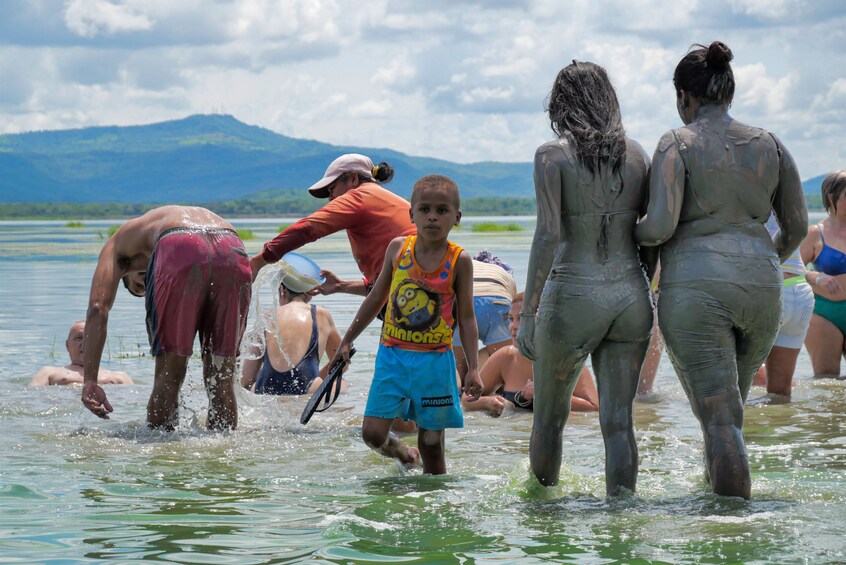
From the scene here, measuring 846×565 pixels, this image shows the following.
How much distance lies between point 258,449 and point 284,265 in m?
2.36

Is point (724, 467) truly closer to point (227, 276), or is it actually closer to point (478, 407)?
point (227, 276)

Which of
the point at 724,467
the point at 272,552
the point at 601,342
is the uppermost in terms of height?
the point at 601,342

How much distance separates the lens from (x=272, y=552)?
4559 mm

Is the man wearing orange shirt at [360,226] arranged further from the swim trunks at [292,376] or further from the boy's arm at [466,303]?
the swim trunks at [292,376]

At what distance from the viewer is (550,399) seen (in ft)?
16.9

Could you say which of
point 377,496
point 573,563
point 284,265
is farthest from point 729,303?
point 284,265

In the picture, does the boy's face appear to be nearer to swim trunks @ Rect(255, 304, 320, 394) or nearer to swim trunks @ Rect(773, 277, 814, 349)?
swim trunks @ Rect(255, 304, 320, 394)

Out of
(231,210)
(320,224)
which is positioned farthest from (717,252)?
(231,210)

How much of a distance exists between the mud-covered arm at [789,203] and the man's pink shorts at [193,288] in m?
3.37

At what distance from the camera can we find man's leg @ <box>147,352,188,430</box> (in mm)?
6918

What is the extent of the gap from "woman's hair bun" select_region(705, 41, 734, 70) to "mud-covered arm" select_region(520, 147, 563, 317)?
83 cm

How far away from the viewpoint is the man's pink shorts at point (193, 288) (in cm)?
684

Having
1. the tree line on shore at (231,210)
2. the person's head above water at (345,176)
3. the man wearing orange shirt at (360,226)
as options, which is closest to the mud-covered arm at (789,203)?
the man wearing orange shirt at (360,226)

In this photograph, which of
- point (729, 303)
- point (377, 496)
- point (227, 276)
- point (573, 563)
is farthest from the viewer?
point (227, 276)
